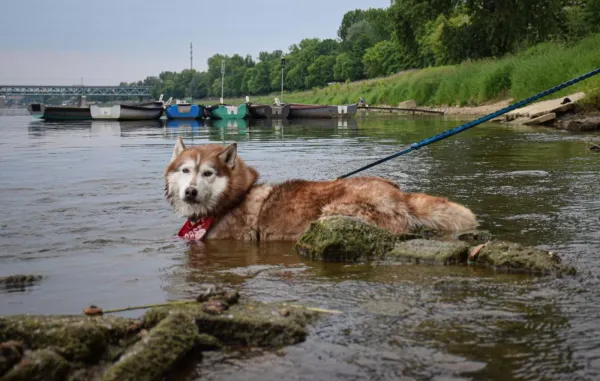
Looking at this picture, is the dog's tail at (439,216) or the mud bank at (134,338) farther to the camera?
the dog's tail at (439,216)

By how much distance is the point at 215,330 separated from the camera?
14.2ft

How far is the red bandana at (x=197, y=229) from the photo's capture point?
7.86m

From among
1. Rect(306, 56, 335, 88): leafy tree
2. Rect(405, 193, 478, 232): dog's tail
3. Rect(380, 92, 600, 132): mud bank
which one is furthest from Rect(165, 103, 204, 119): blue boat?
Rect(306, 56, 335, 88): leafy tree

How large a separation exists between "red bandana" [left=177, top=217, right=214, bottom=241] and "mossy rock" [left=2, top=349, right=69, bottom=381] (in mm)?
4077

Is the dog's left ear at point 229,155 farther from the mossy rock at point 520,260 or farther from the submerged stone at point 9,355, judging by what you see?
the submerged stone at point 9,355

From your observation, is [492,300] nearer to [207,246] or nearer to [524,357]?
[524,357]

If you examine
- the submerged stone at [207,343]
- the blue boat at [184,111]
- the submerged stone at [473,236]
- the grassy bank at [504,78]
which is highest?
the grassy bank at [504,78]

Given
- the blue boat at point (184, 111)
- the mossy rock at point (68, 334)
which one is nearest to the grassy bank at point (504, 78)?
the blue boat at point (184, 111)

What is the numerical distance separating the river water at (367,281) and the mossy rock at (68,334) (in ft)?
1.92

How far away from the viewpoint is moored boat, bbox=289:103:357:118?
49.4m

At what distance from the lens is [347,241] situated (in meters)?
6.66

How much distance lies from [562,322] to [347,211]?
10.8 feet

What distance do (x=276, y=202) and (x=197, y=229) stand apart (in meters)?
0.96

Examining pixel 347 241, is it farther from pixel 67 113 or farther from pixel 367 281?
pixel 67 113
